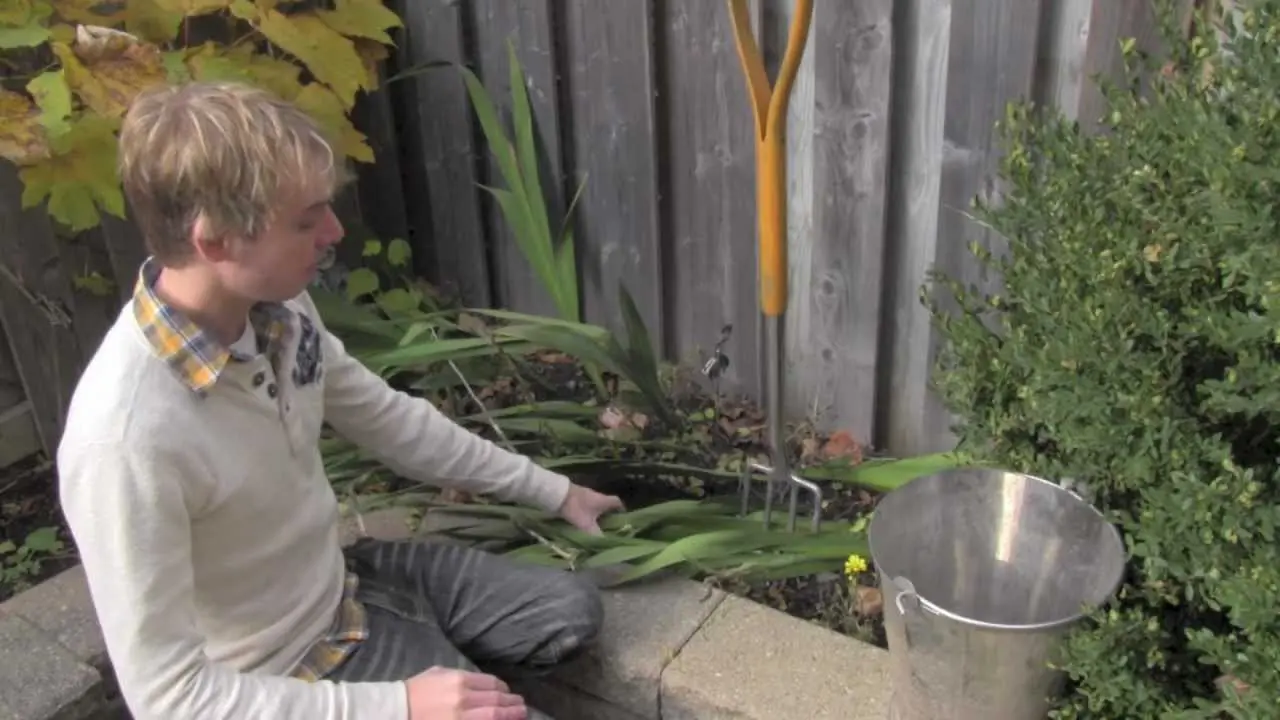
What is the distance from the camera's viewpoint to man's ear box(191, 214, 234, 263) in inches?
62.9

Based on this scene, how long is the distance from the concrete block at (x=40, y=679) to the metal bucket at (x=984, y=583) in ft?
4.46

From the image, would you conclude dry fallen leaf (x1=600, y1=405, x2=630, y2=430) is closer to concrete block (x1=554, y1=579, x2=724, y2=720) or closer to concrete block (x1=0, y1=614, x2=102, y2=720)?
concrete block (x1=554, y1=579, x2=724, y2=720)

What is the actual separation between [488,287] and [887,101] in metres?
1.38

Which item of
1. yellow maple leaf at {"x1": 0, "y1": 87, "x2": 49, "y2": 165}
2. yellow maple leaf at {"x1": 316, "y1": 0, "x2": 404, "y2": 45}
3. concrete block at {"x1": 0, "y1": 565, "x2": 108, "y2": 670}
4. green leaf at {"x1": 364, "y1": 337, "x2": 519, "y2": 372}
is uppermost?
yellow maple leaf at {"x1": 316, "y1": 0, "x2": 404, "y2": 45}

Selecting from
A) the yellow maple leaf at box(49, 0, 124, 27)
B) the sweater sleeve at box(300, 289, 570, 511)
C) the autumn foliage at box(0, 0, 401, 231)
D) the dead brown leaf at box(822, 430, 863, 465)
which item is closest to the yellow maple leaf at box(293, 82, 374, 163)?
the autumn foliage at box(0, 0, 401, 231)

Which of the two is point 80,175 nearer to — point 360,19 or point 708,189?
point 360,19

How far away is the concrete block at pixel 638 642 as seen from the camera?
2.15 metres

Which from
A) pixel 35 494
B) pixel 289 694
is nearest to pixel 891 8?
pixel 289 694

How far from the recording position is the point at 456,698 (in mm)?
1780

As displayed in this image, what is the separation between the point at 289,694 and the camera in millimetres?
1727

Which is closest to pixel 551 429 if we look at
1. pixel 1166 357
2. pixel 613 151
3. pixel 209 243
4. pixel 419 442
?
pixel 419 442

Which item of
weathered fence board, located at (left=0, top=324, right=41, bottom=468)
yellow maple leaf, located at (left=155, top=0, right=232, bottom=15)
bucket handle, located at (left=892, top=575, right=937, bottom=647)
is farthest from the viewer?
weathered fence board, located at (left=0, top=324, right=41, bottom=468)

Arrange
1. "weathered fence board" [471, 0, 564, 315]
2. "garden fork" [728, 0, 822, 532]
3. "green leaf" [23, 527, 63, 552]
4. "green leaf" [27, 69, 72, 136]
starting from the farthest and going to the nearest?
"weathered fence board" [471, 0, 564, 315] → "green leaf" [23, 527, 63, 552] → "green leaf" [27, 69, 72, 136] → "garden fork" [728, 0, 822, 532]

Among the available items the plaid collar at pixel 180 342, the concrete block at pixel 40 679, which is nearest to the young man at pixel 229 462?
the plaid collar at pixel 180 342
